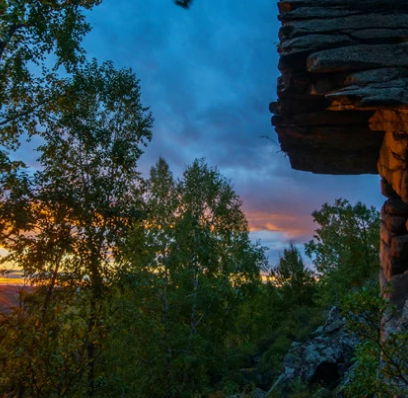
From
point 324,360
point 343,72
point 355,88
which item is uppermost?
point 343,72

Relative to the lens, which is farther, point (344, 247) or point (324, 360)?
point (344, 247)

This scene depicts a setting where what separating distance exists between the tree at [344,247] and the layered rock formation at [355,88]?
19.8 metres

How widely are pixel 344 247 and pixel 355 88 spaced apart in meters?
27.2

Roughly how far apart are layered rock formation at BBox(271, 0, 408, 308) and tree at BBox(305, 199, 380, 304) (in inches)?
781

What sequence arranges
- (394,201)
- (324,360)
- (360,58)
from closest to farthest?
(360,58)
(394,201)
(324,360)

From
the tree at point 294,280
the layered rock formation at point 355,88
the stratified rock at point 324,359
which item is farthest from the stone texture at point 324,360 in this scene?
the tree at point 294,280

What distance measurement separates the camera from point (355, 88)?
5969mm

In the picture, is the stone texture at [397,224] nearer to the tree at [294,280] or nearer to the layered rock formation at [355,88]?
the layered rock formation at [355,88]

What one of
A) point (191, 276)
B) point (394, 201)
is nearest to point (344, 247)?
point (191, 276)

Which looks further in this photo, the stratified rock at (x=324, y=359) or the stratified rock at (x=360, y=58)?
the stratified rock at (x=324, y=359)

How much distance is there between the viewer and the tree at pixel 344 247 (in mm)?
26750

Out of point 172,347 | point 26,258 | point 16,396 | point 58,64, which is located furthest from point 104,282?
point 172,347

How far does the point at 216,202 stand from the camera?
20.9m

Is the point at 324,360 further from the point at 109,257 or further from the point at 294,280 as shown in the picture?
the point at 294,280
